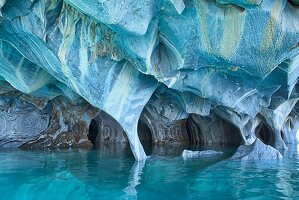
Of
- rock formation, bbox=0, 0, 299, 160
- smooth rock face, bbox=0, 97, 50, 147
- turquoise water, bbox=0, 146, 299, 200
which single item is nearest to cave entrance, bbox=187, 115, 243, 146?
rock formation, bbox=0, 0, 299, 160

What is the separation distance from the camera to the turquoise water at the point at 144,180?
554 centimetres

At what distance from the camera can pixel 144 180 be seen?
6723mm

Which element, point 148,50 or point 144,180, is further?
point 148,50

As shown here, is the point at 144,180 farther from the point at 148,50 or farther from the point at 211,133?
the point at 211,133

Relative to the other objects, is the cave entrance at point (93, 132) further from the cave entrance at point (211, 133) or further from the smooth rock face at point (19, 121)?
the cave entrance at point (211, 133)

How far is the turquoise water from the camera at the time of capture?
5.54m

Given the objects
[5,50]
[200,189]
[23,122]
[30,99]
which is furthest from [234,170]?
[23,122]

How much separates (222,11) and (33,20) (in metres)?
4.20

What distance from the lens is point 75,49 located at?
8.21 meters

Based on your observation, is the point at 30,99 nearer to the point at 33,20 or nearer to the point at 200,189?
the point at 33,20

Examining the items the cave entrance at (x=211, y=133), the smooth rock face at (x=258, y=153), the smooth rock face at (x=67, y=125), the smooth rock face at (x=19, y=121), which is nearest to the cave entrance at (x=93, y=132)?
the smooth rock face at (x=67, y=125)

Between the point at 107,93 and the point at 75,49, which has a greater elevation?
the point at 75,49

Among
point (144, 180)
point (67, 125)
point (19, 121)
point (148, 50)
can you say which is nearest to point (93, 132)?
point (67, 125)

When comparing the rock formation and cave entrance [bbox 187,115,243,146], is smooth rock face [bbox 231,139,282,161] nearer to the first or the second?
the rock formation
